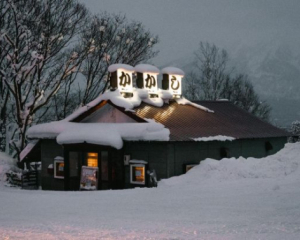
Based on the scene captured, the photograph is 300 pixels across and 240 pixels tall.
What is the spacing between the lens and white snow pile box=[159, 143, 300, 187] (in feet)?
54.7

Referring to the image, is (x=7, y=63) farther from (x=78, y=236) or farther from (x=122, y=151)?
(x=78, y=236)

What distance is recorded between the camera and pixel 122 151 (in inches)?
754

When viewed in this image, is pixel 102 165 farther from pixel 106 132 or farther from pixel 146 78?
pixel 146 78

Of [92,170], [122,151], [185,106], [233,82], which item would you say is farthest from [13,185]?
[233,82]

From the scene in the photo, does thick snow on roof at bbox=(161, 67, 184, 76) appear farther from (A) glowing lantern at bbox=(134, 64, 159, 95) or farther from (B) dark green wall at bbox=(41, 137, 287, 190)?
(B) dark green wall at bbox=(41, 137, 287, 190)

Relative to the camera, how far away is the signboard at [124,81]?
21.1 metres

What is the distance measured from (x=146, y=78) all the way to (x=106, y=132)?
510cm

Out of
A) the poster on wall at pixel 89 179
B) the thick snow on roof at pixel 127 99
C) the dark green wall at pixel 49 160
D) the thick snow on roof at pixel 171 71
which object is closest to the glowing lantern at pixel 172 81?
the thick snow on roof at pixel 171 71

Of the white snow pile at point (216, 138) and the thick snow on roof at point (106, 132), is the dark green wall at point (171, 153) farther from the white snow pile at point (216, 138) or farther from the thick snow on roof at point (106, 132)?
the thick snow on roof at point (106, 132)

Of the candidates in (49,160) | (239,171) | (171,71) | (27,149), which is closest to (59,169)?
(49,160)

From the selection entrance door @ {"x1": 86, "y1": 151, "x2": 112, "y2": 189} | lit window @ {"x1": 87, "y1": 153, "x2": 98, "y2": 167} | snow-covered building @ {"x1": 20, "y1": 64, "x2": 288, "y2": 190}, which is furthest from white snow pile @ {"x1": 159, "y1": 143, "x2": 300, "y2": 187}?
lit window @ {"x1": 87, "y1": 153, "x2": 98, "y2": 167}

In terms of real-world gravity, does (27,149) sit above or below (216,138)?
below

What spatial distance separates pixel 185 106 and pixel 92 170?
739 centimetres

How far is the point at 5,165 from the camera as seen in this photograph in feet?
82.0
